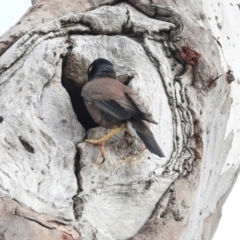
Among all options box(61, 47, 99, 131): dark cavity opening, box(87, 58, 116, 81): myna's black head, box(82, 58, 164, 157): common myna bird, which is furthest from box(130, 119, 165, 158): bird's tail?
box(61, 47, 99, 131): dark cavity opening

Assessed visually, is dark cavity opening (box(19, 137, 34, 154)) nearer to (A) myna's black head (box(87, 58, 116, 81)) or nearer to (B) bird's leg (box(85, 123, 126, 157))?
(B) bird's leg (box(85, 123, 126, 157))

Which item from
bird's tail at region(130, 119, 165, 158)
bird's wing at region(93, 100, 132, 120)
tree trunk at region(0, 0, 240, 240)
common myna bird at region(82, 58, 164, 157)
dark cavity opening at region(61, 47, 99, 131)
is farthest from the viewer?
dark cavity opening at region(61, 47, 99, 131)

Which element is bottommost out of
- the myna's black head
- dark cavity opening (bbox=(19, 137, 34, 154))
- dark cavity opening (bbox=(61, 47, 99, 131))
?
dark cavity opening (bbox=(61, 47, 99, 131))

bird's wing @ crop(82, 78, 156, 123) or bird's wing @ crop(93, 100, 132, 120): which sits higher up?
bird's wing @ crop(82, 78, 156, 123)

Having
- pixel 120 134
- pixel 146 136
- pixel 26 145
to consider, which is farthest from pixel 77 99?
pixel 26 145

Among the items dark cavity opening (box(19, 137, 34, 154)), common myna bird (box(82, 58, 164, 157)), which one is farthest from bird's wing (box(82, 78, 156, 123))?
dark cavity opening (box(19, 137, 34, 154))

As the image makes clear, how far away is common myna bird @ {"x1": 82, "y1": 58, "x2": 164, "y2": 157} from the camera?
10.2ft

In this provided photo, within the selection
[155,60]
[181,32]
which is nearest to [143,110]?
[155,60]

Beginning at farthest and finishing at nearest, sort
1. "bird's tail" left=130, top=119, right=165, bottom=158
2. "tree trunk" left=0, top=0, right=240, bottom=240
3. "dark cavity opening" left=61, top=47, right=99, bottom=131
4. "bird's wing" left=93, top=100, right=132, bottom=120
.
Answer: "dark cavity opening" left=61, top=47, right=99, bottom=131, "bird's wing" left=93, top=100, right=132, bottom=120, "bird's tail" left=130, top=119, right=165, bottom=158, "tree trunk" left=0, top=0, right=240, bottom=240

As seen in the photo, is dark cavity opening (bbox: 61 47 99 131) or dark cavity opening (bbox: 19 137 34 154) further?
dark cavity opening (bbox: 61 47 99 131)

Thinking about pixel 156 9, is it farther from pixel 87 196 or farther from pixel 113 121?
pixel 87 196

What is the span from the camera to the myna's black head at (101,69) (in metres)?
3.24

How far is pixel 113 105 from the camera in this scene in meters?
3.28

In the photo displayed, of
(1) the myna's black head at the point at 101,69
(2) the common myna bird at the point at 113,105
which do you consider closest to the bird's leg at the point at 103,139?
(2) the common myna bird at the point at 113,105
